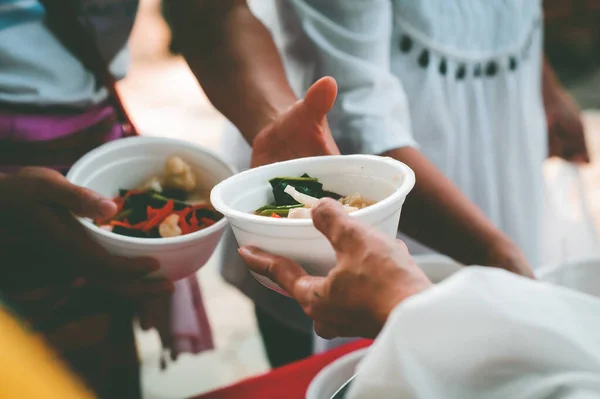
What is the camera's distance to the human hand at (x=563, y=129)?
150cm

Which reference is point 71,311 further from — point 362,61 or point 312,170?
point 362,61

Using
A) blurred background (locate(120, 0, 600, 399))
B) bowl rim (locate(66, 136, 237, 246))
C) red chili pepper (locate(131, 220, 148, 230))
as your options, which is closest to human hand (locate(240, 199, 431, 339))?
bowl rim (locate(66, 136, 237, 246))

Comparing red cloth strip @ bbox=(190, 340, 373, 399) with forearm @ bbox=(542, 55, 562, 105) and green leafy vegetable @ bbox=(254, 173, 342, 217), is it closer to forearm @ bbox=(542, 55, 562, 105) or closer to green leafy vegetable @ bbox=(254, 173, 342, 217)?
green leafy vegetable @ bbox=(254, 173, 342, 217)

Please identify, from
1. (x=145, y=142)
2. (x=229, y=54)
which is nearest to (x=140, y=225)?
(x=145, y=142)

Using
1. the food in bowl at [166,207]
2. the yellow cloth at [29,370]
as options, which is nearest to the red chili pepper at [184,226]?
the food in bowl at [166,207]

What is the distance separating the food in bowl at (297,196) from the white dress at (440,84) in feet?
0.90

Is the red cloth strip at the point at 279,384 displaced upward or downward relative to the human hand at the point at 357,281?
downward

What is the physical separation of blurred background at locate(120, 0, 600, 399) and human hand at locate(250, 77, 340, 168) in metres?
0.20

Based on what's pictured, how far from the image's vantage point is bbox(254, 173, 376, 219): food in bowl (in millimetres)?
622

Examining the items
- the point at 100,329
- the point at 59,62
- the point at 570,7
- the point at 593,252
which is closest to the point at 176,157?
the point at 59,62

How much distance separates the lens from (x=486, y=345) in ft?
1.47

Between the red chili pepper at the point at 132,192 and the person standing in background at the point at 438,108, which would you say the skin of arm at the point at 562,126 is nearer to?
the person standing in background at the point at 438,108

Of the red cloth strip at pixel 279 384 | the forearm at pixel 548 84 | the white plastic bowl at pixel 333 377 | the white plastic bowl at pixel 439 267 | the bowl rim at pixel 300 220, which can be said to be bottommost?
the red cloth strip at pixel 279 384

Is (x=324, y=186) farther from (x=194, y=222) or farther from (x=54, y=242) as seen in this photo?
(x=54, y=242)
